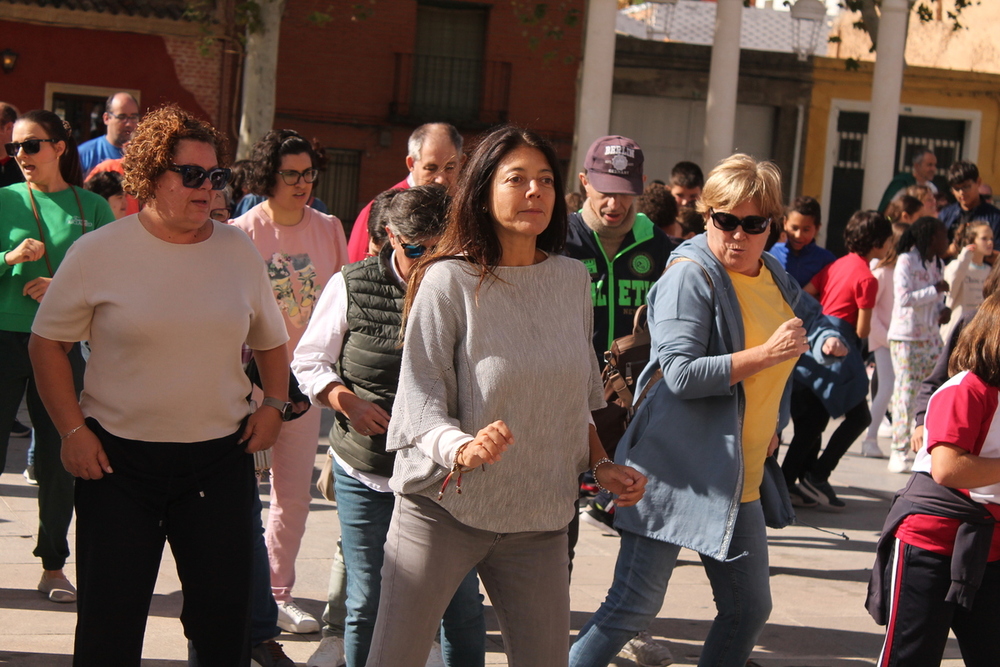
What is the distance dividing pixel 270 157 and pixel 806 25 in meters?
23.0

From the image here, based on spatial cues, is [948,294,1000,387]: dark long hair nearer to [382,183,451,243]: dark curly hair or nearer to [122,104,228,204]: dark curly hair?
[382,183,451,243]: dark curly hair

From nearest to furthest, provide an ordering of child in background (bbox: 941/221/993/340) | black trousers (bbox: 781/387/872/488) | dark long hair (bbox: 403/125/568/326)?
1. dark long hair (bbox: 403/125/568/326)
2. black trousers (bbox: 781/387/872/488)
3. child in background (bbox: 941/221/993/340)

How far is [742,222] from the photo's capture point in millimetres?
3891

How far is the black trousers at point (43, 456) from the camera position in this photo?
4914 millimetres

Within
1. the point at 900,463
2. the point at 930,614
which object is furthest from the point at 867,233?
the point at 930,614

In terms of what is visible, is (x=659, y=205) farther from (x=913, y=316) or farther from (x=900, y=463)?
(x=900, y=463)

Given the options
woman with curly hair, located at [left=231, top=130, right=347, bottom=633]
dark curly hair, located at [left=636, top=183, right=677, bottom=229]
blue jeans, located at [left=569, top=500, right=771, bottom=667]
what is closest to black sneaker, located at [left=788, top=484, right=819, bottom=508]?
dark curly hair, located at [left=636, top=183, right=677, bottom=229]

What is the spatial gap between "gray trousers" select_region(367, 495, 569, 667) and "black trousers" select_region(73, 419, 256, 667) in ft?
2.12

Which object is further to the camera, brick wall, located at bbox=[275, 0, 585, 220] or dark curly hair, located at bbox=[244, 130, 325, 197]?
brick wall, located at bbox=[275, 0, 585, 220]

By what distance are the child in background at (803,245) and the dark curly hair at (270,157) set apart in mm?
3936

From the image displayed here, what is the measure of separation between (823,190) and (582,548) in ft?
65.3

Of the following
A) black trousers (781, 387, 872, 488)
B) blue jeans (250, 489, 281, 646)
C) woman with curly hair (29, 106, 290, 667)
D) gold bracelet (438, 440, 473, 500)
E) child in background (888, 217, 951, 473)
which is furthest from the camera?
child in background (888, 217, 951, 473)

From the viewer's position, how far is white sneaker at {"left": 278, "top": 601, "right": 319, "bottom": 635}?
4.81 m

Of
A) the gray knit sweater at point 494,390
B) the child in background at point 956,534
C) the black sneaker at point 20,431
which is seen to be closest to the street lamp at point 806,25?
the black sneaker at point 20,431
